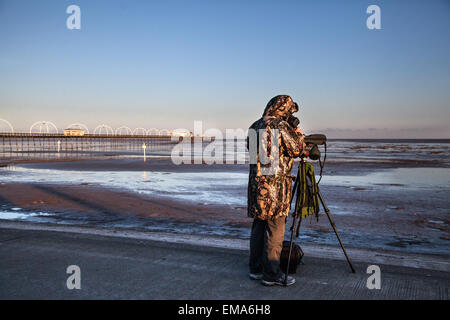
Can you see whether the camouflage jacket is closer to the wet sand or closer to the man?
the man

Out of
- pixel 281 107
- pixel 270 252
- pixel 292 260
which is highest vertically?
pixel 281 107

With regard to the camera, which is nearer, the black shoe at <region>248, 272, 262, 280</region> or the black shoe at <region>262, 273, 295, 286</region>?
the black shoe at <region>262, 273, 295, 286</region>

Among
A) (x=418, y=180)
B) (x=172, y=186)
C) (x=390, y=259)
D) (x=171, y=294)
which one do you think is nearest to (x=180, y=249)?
(x=171, y=294)

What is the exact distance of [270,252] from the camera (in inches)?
139

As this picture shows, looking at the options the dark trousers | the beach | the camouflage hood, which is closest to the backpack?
the dark trousers

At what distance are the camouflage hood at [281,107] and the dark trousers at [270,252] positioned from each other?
41.0 inches

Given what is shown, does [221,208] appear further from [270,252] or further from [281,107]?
[281,107]

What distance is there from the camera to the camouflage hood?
3.53 meters

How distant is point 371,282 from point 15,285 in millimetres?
3387

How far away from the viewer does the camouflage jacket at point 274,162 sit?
344 cm

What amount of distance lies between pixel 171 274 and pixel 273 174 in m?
1.46

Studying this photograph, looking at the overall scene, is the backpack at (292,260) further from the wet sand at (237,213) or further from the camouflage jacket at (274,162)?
the wet sand at (237,213)

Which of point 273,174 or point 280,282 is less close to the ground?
point 273,174

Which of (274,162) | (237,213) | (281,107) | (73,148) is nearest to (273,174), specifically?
(274,162)
